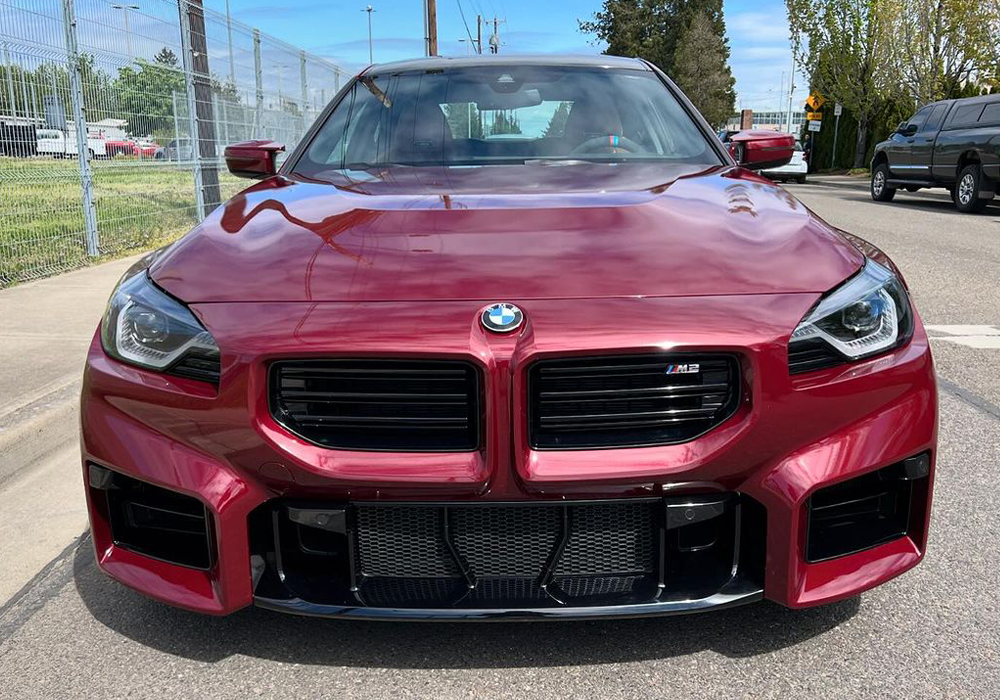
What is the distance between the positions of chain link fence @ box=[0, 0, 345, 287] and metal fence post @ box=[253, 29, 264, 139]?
0.75 ft

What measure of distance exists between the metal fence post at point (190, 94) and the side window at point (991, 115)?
12571 mm

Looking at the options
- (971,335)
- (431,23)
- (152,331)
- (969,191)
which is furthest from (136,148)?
(431,23)

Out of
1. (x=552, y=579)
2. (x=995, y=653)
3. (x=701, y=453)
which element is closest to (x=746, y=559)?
(x=701, y=453)

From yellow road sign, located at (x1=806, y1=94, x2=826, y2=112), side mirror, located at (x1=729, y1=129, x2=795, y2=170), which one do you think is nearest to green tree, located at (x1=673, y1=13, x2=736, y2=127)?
yellow road sign, located at (x1=806, y1=94, x2=826, y2=112)

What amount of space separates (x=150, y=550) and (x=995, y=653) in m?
1.99

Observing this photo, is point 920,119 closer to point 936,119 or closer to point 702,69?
point 936,119

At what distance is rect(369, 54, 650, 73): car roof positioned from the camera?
3859 mm

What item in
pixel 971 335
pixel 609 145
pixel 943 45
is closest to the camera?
pixel 609 145

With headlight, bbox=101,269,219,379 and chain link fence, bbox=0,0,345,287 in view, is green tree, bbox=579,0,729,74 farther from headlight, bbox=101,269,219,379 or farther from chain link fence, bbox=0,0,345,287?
headlight, bbox=101,269,219,379

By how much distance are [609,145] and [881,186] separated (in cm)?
1804

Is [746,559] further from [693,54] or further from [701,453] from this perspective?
[693,54]

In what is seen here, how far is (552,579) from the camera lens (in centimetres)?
210

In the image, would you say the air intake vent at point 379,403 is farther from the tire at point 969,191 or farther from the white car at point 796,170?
the white car at point 796,170

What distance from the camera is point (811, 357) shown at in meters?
2.06
